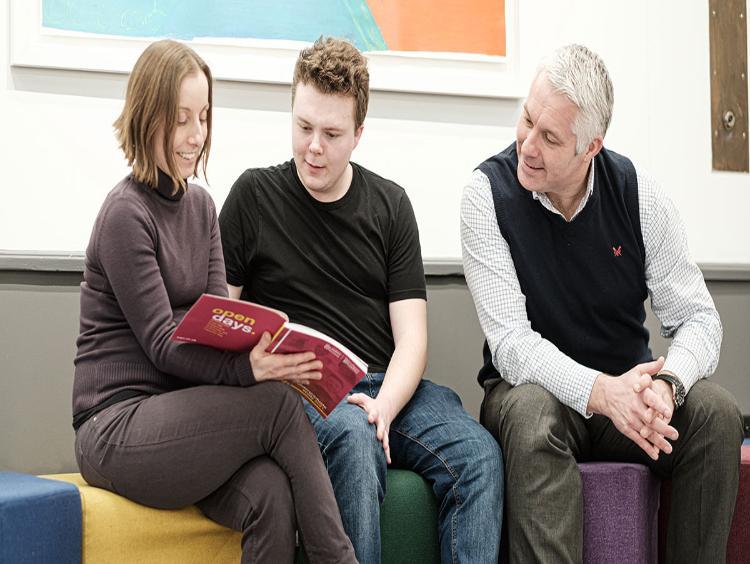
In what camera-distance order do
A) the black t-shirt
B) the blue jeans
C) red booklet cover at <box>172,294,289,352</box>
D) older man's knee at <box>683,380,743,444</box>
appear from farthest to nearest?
the black t-shirt, older man's knee at <box>683,380,743,444</box>, the blue jeans, red booklet cover at <box>172,294,289,352</box>

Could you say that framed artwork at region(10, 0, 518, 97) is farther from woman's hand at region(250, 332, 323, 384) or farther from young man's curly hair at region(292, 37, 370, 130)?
woman's hand at region(250, 332, 323, 384)

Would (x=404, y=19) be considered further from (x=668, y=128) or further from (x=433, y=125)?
(x=668, y=128)

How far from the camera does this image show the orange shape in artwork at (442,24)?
262cm

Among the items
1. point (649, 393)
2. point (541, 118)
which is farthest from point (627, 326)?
point (541, 118)

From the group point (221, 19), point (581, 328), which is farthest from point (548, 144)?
point (221, 19)

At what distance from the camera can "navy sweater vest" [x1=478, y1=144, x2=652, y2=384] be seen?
2119 mm

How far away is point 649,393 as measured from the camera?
6.12 feet

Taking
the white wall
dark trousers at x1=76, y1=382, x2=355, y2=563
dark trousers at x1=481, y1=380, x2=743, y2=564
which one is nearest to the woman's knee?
dark trousers at x1=76, y1=382, x2=355, y2=563

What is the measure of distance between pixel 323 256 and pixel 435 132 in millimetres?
697

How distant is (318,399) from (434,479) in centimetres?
33

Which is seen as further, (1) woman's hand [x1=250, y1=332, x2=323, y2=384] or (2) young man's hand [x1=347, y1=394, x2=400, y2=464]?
(2) young man's hand [x1=347, y1=394, x2=400, y2=464]

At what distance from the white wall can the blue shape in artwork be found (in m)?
0.12

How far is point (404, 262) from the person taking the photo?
223 centimetres

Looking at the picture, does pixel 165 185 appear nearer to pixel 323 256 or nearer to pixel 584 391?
pixel 323 256
